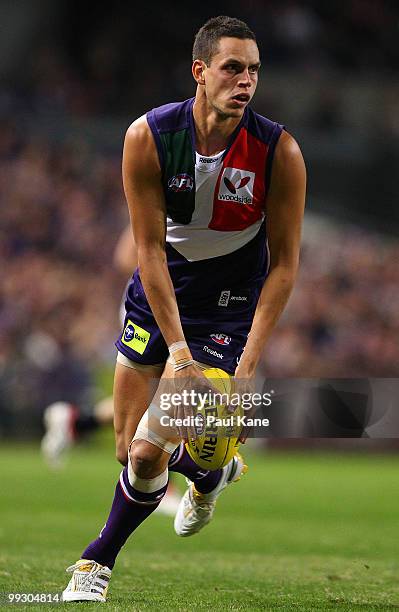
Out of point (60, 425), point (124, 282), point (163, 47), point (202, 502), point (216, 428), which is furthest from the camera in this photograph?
point (163, 47)

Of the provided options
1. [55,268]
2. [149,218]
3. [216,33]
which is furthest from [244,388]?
[55,268]

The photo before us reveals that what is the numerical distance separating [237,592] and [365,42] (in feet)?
65.4

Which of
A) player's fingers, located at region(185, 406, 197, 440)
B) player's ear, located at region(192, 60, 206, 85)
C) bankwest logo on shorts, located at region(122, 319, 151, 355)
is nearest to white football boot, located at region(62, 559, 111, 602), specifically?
player's fingers, located at region(185, 406, 197, 440)

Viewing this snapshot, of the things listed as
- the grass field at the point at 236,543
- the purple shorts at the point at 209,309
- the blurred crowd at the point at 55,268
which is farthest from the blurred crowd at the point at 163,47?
the purple shorts at the point at 209,309

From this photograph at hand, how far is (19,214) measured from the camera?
1834 centimetres

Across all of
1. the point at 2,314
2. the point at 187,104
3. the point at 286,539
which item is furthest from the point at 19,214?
the point at 187,104

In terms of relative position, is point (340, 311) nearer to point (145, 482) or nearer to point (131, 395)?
point (131, 395)

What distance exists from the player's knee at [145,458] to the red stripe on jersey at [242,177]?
1115 mm

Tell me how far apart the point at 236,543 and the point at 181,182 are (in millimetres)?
3410

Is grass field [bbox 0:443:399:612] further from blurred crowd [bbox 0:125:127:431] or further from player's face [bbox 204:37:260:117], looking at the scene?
blurred crowd [bbox 0:125:127:431]

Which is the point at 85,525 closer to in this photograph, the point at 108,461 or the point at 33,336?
the point at 108,461

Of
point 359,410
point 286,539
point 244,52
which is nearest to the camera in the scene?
point 244,52

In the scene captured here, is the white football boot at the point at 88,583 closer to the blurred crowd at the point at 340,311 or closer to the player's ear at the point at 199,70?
the player's ear at the point at 199,70

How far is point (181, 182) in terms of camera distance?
5207 mm
